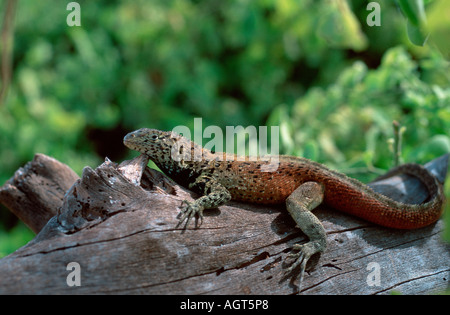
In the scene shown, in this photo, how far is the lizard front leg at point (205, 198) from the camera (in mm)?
2539

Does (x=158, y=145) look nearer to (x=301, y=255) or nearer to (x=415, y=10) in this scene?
(x=301, y=255)

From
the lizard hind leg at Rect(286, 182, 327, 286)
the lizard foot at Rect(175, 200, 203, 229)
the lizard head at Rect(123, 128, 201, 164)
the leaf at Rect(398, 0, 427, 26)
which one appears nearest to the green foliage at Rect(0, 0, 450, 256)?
the lizard hind leg at Rect(286, 182, 327, 286)

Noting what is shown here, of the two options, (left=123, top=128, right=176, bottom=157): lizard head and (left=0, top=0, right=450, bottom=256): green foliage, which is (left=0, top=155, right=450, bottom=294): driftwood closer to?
(left=123, top=128, right=176, bottom=157): lizard head

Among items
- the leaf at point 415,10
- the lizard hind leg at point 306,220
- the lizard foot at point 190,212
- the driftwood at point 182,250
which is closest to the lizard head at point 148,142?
the driftwood at point 182,250

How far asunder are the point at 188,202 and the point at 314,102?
2472 mm

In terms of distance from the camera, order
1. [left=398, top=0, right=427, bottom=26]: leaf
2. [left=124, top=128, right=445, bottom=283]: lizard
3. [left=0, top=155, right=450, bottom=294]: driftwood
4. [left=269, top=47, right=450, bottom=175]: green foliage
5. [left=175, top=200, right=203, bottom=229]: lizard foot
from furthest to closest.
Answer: [left=269, top=47, right=450, bottom=175]: green foliage
[left=124, top=128, right=445, bottom=283]: lizard
[left=175, top=200, right=203, bottom=229]: lizard foot
[left=0, top=155, right=450, bottom=294]: driftwood
[left=398, top=0, right=427, bottom=26]: leaf

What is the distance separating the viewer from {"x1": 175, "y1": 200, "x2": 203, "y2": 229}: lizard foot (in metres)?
2.50

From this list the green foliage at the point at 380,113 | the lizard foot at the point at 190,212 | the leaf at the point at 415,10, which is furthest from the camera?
the green foliage at the point at 380,113

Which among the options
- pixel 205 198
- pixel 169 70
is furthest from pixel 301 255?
pixel 169 70

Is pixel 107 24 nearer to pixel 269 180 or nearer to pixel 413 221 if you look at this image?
pixel 269 180

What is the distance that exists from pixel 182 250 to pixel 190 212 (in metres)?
0.27

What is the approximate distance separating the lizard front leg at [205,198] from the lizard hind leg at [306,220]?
0.49 meters

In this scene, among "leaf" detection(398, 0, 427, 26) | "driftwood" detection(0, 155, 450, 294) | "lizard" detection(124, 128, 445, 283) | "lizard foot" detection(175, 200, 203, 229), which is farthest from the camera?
"lizard" detection(124, 128, 445, 283)

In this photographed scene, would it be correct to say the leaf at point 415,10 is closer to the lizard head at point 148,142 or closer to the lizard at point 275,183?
the lizard at point 275,183
